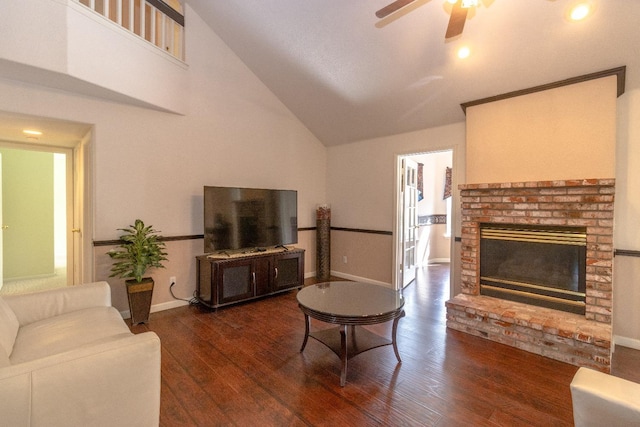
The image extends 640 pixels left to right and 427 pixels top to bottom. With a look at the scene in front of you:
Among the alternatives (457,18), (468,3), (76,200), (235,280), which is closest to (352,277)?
(235,280)

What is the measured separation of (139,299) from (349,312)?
230 centimetres

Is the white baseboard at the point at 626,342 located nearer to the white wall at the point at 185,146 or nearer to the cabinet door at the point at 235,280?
the cabinet door at the point at 235,280

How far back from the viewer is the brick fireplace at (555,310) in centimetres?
245

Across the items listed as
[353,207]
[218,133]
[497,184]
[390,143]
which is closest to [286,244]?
[353,207]

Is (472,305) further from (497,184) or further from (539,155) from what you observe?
(539,155)

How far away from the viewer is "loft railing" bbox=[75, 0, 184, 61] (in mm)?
2965

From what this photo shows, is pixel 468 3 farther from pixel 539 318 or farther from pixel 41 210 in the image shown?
pixel 41 210

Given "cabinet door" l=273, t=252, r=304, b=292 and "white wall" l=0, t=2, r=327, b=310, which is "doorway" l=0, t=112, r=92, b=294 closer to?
"white wall" l=0, t=2, r=327, b=310

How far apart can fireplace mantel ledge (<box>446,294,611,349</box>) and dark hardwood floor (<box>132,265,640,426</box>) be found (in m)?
0.25

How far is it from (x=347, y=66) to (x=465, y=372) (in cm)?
328

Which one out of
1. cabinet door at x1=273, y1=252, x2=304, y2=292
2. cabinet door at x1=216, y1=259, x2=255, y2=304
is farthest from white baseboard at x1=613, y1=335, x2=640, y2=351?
cabinet door at x1=216, y1=259, x2=255, y2=304

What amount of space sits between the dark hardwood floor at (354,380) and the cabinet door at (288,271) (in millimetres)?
1006

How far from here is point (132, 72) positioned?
10.0ft

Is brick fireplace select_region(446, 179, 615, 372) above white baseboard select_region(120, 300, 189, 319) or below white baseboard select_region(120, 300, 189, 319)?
above
